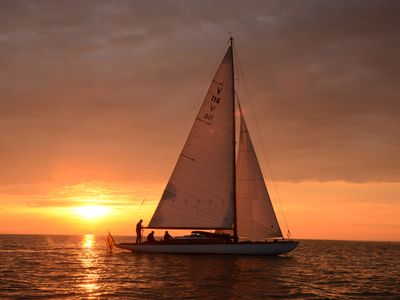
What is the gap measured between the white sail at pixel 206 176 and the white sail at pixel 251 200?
1.06 meters

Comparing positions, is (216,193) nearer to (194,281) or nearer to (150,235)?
(150,235)

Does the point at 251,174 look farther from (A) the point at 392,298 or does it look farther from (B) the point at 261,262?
(A) the point at 392,298

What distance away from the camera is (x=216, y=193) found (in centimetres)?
4550

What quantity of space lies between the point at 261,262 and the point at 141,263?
35.0 ft

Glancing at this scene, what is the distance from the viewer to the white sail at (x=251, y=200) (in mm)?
44938

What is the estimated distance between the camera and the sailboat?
45.2 metres

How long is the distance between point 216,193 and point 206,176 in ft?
6.19

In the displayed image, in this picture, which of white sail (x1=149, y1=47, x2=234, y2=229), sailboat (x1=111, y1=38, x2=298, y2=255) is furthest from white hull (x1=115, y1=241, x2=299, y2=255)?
white sail (x1=149, y1=47, x2=234, y2=229)

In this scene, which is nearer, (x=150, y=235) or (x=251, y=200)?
(x=251, y=200)

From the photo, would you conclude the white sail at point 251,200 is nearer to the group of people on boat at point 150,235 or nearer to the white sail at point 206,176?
the white sail at point 206,176

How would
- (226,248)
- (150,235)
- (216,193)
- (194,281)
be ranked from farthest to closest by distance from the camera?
(150,235)
(216,193)
(226,248)
(194,281)

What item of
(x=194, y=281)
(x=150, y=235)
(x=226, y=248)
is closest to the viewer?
(x=194, y=281)

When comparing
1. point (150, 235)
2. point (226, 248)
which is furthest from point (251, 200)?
point (150, 235)

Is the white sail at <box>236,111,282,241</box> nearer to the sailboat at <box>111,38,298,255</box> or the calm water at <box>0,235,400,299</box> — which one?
the sailboat at <box>111,38,298,255</box>
